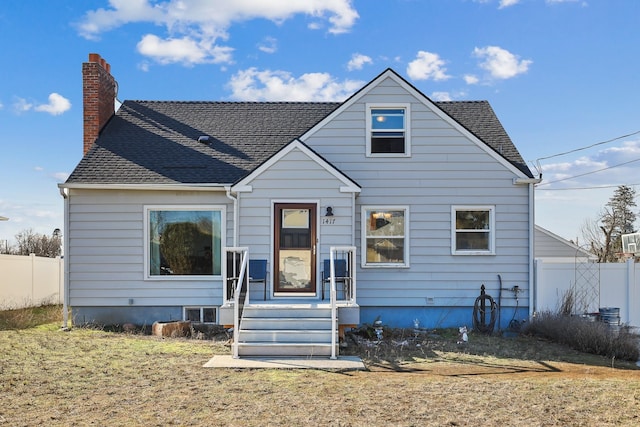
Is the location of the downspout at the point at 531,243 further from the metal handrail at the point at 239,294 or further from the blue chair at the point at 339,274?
the metal handrail at the point at 239,294

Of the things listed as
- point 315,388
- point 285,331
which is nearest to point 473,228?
point 285,331

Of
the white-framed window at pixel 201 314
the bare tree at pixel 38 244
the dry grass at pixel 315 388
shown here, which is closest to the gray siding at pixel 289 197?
the white-framed window at pixel 201 314

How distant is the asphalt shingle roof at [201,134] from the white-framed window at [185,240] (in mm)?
739

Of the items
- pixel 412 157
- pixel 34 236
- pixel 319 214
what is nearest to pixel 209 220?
pixel 319 214

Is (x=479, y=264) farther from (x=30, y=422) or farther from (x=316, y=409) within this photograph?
(x=30, y=422)

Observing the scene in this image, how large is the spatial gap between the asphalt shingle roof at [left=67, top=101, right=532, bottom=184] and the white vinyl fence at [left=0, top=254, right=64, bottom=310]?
21.0 feet

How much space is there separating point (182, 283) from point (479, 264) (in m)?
6.64

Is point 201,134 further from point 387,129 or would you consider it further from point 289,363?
point 289,363

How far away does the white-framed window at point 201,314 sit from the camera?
1259cm

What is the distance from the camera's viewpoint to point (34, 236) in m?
31.7

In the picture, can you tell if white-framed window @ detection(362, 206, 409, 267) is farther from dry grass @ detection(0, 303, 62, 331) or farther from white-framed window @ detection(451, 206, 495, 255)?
dry grass @ detection(0, 303, 62, 331)

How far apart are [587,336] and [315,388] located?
239 inches

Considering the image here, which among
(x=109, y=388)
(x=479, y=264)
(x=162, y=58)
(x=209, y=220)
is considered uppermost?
(x=162, y=58)

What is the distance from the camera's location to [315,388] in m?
6.93
